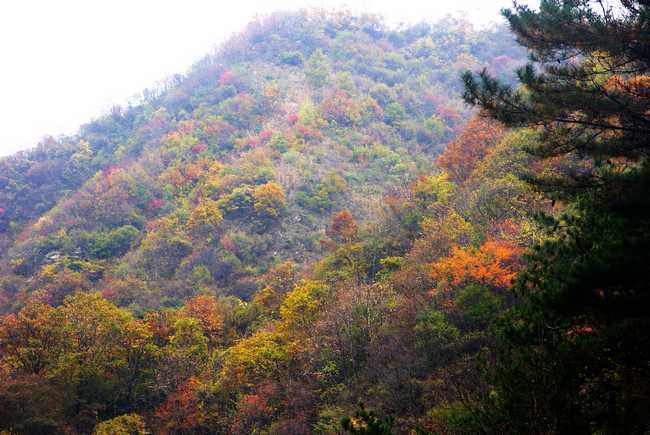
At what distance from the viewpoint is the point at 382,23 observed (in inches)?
3386

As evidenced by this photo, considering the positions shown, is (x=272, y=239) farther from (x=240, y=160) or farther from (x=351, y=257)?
(x=351, y=257)

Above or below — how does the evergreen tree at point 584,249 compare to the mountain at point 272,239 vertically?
above

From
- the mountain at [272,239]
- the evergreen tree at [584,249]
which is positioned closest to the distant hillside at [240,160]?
the mountain at [272,239]

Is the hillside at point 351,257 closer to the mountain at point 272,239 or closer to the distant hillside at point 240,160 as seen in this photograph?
the mountain at point 272,239

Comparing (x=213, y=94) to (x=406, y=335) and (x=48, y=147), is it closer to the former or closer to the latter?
(x=48, y=147)

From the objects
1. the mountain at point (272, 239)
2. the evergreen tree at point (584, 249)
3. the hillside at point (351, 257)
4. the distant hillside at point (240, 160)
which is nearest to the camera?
the evergreen tree at point (584, 249)

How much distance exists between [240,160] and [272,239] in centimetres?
1318

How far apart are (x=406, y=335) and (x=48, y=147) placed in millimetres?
64064

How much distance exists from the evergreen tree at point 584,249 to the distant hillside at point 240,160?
27941 millimetres

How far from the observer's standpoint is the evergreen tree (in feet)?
19.5

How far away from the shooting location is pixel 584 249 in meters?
7.64

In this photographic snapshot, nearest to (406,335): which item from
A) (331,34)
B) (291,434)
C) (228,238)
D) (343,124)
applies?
(291,434)

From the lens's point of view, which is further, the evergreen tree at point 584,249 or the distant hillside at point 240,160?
the distant hillside at point 240,160

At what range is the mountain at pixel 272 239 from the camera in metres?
17.3
